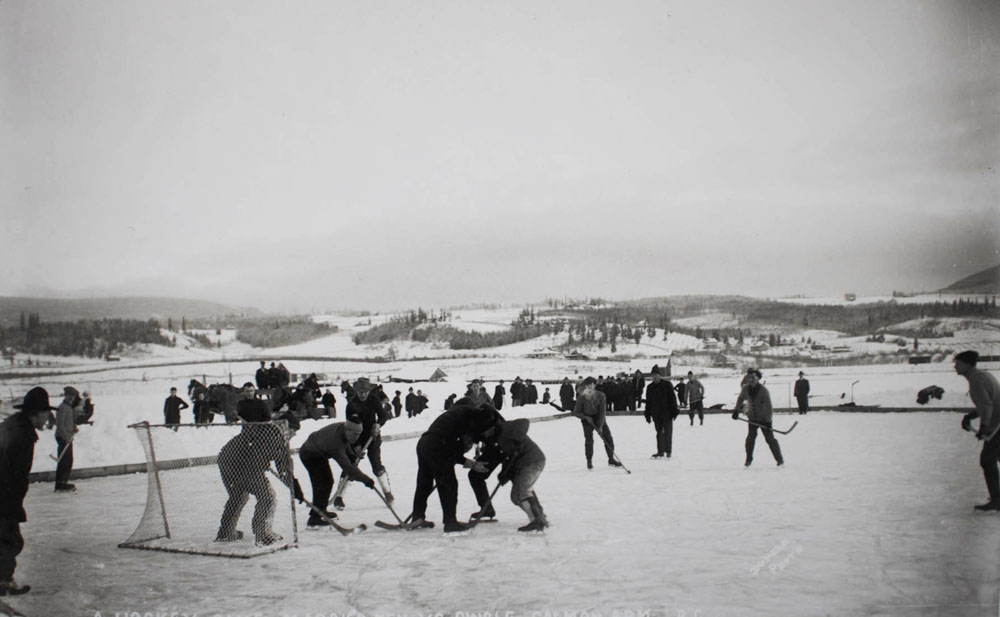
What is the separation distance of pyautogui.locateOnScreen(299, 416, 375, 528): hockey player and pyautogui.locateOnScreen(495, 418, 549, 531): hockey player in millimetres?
1565

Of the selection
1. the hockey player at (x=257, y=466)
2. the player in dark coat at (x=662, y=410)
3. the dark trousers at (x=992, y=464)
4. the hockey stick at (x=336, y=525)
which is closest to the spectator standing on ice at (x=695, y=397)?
the player in dark coat at (x=662, y=410)

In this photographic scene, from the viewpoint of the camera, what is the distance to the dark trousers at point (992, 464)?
7.02 m

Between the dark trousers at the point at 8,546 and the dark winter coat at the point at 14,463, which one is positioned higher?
the dark winter coat at the point at 14,463

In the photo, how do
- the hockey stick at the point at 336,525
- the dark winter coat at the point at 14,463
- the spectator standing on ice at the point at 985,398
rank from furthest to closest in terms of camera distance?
the hockey stick at the point at 336,525
the spectator standing on ice at the point at 985,398
the dark winter coat at the point at 14,463

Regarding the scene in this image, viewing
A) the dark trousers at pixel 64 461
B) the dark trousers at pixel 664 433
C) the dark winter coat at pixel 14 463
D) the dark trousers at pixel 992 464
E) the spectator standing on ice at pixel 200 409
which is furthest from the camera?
the spectator standing on ice at pixel 200 409

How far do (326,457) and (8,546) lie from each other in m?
3.29

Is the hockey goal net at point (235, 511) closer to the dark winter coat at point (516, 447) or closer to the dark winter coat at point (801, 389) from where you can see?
the dark winter coat at point (516, 447)

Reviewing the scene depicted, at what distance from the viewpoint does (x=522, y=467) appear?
7879mm

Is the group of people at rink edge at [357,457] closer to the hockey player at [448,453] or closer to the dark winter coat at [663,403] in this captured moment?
the hockey player at [448,453]

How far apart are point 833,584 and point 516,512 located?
14.4 ft

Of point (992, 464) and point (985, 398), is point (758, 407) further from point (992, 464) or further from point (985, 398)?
point (985, 398)

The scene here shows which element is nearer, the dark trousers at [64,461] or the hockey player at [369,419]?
the hockey player at [369,419]

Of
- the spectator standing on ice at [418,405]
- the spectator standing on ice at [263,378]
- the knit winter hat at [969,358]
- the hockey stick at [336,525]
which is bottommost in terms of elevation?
the spectator standing on ice at [418,405]

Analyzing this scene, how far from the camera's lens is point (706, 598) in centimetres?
521
